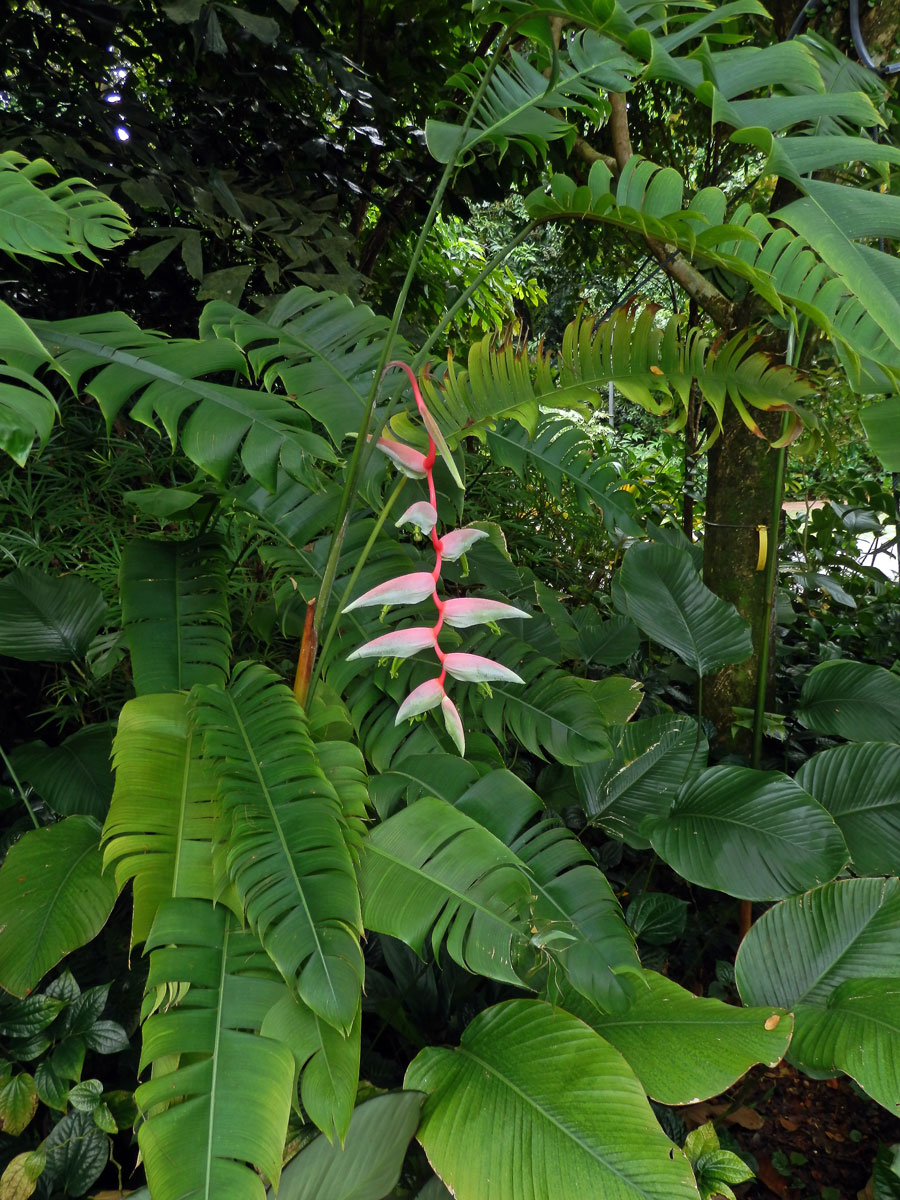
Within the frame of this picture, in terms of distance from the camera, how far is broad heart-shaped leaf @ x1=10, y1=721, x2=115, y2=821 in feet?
4.01

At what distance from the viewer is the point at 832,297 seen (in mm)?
813

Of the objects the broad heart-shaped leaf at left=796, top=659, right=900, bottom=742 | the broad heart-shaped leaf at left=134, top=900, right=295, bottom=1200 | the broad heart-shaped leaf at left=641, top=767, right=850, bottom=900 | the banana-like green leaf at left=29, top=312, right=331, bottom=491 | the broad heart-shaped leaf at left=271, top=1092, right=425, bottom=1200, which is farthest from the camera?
the broad heart-shaped leaf at left=796, top=659, right=900, bottom=742

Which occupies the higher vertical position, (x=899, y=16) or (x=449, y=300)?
(x=899, y=16)

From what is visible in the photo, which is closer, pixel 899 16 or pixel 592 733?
pixel 592 733

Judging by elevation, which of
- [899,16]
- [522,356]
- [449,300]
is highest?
[899,16]

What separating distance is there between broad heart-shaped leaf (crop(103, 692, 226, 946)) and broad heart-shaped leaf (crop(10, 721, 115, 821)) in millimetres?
242

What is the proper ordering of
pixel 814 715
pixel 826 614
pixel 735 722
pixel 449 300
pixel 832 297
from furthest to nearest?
pixel 449 300, pixel 826 614, pixel 735 722, pixel 814 715, pixel 832 297

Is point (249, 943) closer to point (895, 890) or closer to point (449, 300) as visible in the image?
point (895, 890)

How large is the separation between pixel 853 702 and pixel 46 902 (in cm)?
143

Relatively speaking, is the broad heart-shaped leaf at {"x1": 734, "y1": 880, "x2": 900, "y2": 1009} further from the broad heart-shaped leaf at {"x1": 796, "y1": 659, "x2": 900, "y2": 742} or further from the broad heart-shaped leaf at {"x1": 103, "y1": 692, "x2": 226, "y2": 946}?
the broad heart-shaped leaf at {"x1": 103, "y1": 692, "x2": 226, "y2": 946}

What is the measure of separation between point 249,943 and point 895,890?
884mm

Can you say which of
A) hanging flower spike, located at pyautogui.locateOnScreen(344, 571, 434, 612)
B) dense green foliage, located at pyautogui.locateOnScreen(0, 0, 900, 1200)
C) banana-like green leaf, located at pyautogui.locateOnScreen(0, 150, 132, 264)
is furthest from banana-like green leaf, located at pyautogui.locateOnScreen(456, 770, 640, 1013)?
banana-like green leaf, located at pyautogui.locateOnScreen(0, 150, 132, 264)

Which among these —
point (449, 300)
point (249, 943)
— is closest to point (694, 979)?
point (249, 943)

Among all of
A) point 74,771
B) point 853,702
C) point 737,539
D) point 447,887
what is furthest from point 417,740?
point 737,539
